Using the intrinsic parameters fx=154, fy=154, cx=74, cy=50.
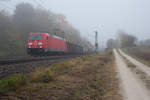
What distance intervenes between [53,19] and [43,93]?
48687 mm

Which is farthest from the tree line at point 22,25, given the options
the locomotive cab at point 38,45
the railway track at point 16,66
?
the railway track at point 16,66

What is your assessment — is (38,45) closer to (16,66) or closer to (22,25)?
(16,66)

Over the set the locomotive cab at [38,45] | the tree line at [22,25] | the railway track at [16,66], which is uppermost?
the tree line at [22,25]

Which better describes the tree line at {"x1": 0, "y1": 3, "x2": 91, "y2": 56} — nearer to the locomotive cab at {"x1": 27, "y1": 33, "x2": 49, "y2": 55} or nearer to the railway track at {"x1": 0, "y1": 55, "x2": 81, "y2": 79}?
the locomotive cab at {"x1": 27, "y1": 33, "x2": 49, "y2": 55}

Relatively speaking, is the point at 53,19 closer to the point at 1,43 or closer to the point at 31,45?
the point at 1,43

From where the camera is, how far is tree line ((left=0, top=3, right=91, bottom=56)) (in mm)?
32703

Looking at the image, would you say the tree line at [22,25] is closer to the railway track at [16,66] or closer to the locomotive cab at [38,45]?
the locomotive cab at [38,45]

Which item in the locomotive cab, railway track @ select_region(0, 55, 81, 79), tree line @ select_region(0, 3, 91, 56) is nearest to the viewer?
railway track @ select_region(0, 55, 81, 79)

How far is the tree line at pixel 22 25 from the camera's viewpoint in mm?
32703

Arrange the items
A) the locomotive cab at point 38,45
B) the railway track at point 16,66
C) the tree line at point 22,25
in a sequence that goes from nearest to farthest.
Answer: the railway track at point 16,66
the locomotive cab at point 38,45
the tree line at point 22,25

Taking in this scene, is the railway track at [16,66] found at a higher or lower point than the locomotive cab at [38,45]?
lower

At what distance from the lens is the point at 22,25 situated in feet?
138

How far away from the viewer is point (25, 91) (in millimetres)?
5027

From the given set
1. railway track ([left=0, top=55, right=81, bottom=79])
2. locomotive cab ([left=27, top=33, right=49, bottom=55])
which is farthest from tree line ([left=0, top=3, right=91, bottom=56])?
railway track ([left=0, top=55, right=81, bottom=79])
